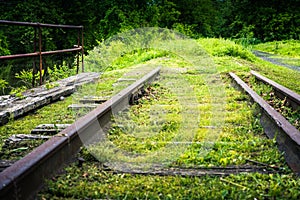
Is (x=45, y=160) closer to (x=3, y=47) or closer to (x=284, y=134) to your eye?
(x=284, y=134)

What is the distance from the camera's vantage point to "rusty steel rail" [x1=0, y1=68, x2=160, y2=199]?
172 centimetres

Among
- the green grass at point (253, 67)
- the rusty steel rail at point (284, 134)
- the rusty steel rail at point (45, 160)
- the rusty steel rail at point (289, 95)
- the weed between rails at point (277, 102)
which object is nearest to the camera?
the rusty steel rail at point (45, 160)

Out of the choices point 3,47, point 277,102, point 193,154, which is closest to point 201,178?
point 193,154

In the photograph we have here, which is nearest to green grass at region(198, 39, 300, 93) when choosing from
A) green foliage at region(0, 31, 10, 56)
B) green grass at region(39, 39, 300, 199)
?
green grass at region(39, 39, 300, 199)

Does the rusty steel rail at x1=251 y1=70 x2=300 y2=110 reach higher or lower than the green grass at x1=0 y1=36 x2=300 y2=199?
higher

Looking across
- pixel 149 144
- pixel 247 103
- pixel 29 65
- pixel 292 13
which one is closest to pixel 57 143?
pixel 149 144

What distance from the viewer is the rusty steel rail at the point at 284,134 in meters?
2.36

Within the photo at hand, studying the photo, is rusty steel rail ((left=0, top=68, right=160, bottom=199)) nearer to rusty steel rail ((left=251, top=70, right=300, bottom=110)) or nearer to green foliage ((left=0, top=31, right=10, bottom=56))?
rusty steel rail ((left=251, top=70, right=300, bottom=110))

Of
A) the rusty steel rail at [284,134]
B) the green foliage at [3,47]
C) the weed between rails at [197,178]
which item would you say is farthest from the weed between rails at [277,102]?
the green foliage at [3,47]

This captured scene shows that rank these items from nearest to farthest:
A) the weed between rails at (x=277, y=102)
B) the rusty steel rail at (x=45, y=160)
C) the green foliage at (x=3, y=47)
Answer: the rusty steel rail at (x=45, y=160)
the weed between rails at (x=277, y=102)
the green foliage at (x=3, y=47)

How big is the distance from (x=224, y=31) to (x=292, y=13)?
7.00m

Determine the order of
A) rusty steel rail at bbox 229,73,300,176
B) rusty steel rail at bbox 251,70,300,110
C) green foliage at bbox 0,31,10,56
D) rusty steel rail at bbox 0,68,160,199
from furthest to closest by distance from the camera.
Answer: green foliage at bbox 0,31,10,56
rusty steel rail at bbox 251,70,300,110
rusty steel rail at bbox 229,73,300,176
rusty steel rail at bbox 0,68,160,199

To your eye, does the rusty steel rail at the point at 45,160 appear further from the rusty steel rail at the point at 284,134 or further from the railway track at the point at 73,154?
the rusty steel rail at the point at 284,134

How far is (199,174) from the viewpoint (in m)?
2.26
